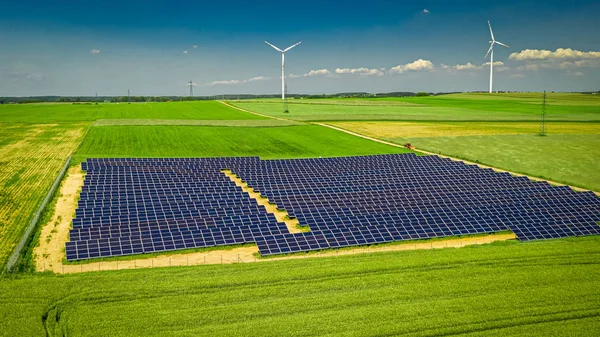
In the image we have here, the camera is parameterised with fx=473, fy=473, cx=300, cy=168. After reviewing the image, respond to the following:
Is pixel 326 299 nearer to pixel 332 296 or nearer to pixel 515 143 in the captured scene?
pixel 332 296

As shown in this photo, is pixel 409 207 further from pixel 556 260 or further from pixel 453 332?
pixel 453 332

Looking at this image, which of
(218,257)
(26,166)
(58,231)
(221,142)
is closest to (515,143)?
(221,142)

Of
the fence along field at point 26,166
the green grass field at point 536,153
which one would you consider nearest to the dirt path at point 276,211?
the fence along field at point 26,166

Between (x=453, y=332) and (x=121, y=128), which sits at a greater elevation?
(x=121, y=128)

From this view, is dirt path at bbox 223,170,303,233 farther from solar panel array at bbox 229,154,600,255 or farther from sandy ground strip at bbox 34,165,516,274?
solar panel array at bbox 229,154,600,255

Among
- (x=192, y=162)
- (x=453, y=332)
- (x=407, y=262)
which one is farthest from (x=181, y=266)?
(x=192, y=162)

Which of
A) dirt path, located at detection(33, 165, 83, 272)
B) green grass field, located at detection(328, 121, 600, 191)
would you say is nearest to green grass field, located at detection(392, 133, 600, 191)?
green grass field, located at detection(328, 121, 600, 191)

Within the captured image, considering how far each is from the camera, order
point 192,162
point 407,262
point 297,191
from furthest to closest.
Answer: point 192,162 → point 297,191 → point 407,262
